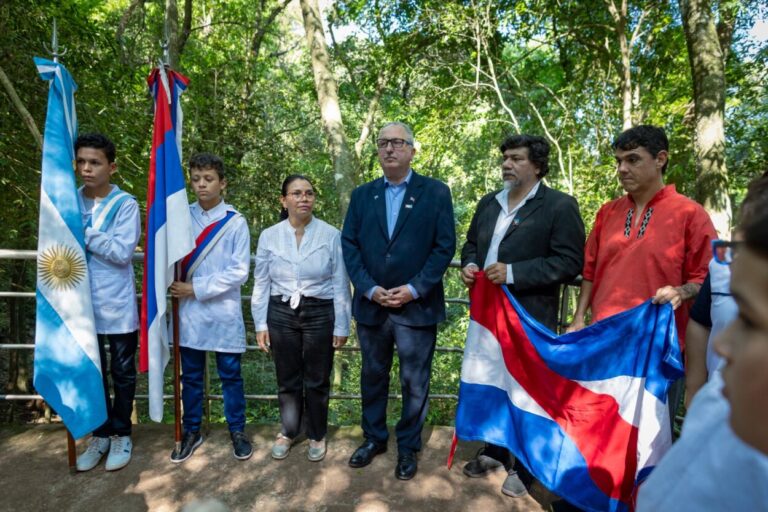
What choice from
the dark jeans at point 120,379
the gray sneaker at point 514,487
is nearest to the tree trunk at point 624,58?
the gray sneaker at point 514,487

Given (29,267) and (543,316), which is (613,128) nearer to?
(543,316)

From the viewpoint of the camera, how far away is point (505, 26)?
8.85 metres

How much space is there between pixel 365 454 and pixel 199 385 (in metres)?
1.14

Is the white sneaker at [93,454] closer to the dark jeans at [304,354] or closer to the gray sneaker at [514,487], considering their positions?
the dark jeans at [304,354]

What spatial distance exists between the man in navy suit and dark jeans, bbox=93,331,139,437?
→ 55.1 inches

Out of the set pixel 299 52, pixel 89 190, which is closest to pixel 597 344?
pixel 89 190

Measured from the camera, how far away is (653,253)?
240cm

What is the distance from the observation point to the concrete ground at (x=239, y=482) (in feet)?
8.91

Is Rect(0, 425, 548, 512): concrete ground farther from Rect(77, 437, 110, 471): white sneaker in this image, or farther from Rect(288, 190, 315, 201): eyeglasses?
Rect(288, 190, 315, 201): eyeglasses

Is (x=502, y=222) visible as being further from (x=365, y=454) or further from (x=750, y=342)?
(x=750, y=342)

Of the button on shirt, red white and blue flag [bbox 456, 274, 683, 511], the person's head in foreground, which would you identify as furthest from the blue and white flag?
the person's head in foreground

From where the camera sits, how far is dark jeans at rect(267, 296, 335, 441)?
311 centimetres

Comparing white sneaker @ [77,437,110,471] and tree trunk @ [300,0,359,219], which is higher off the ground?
tree trunk @ [300,0,359,219]

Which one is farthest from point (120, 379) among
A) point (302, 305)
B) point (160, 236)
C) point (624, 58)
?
point (624, 58)
